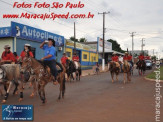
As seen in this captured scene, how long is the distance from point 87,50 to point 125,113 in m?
34.1

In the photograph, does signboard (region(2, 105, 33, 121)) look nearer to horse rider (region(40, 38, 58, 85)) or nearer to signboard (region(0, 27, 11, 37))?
horse rider (region(40, 38, 58, 85))

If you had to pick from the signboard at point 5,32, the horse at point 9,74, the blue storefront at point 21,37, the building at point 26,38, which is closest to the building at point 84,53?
the building at point 26,38

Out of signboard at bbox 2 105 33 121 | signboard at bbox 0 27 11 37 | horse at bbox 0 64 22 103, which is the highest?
signboard at bbox 0 27 11 37

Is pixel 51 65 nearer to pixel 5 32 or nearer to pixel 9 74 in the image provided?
pixel 9 74

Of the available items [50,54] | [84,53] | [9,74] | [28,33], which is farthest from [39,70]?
[84,53]

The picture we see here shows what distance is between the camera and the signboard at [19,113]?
15.7 feet

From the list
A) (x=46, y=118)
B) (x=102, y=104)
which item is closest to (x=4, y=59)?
(x=46, y=118)

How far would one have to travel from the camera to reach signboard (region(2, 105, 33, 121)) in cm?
477

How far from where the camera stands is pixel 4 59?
340 inches

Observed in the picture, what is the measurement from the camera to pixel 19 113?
4.95 m

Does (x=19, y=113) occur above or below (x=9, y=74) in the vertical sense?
below

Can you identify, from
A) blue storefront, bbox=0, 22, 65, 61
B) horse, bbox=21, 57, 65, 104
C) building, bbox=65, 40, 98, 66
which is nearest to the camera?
horse, bbox=21, 57, 65, 104

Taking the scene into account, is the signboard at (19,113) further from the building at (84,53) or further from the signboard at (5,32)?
the building at (84,53)

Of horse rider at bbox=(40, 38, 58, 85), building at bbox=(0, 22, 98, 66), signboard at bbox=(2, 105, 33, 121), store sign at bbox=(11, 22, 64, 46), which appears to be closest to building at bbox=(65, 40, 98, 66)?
building at bbox=(0, 22, 98, 66)
